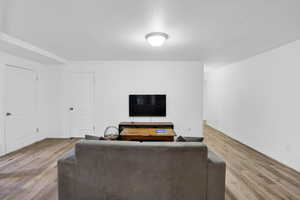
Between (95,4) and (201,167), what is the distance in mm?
2261

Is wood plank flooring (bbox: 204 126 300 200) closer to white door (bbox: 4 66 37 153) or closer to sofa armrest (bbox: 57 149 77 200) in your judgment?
sofa armrest (bbox: 57 149 77 200)

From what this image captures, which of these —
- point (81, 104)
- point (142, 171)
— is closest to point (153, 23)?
point (142, 171)

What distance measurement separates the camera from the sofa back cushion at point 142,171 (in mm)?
1593

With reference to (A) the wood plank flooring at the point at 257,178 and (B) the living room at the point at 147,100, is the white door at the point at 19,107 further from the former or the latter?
(A) the wood plank flooring at the point at 257,178

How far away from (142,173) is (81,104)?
368 cm

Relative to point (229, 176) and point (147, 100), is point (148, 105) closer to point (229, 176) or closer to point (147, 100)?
point (147, 100)

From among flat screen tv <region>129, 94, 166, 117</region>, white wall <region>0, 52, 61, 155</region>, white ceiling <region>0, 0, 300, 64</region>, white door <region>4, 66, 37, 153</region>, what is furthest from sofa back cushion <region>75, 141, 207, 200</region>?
white wall <region>0, 52, 61, 155</region>

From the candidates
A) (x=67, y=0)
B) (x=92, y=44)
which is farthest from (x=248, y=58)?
(x=67, y=0)

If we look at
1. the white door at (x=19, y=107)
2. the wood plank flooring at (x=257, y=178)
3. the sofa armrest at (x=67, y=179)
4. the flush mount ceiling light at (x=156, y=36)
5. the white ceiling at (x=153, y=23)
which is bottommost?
Answer: the wood plank flooring at (x=257, y=178)

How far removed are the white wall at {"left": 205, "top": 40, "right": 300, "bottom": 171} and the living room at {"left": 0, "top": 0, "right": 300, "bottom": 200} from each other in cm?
3

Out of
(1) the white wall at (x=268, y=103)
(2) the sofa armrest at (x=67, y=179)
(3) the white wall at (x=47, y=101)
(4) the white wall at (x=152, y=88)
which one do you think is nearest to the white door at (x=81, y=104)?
(4) the white wall at (x=152, y=88)

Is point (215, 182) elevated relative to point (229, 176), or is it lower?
elevated

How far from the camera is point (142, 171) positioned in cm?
161

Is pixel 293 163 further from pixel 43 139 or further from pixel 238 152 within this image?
pixel 43 139
